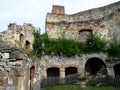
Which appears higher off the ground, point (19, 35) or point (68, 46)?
point (19, 35)

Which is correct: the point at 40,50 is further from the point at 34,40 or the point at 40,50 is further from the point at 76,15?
the point at 76,15

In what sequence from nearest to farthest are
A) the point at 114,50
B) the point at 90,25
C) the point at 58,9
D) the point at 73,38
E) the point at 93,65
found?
the point at 114,50 → the point at 93,65 → the point at 90,25 → the point at 73,38 → the point at 58,9

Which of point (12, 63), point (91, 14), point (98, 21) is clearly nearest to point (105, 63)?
Result: point (98, 21)

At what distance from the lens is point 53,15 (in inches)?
958

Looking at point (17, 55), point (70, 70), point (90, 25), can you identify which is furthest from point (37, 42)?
point (17, 55)

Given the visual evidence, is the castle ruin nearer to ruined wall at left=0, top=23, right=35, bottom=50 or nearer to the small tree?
ruined wall at left=0, top=23, right=35, bottom=50

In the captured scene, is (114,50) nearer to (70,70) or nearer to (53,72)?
(70,70)

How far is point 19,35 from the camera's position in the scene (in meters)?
17.5

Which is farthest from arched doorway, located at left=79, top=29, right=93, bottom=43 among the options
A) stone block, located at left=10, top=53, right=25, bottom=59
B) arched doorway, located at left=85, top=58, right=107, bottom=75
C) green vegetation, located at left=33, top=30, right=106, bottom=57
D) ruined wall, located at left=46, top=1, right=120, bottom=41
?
stone block, located at left=10, top=53, right=25, bottom=59

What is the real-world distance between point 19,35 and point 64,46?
155 inches

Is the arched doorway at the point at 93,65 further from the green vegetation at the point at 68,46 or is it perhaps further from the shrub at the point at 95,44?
the green vegetation at the point at 68,46

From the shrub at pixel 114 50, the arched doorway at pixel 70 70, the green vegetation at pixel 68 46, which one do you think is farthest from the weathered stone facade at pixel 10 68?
the arched doorway at pixel 70 70

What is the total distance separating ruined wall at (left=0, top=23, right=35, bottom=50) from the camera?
53.4 ft

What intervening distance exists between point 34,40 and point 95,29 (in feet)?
19.7
